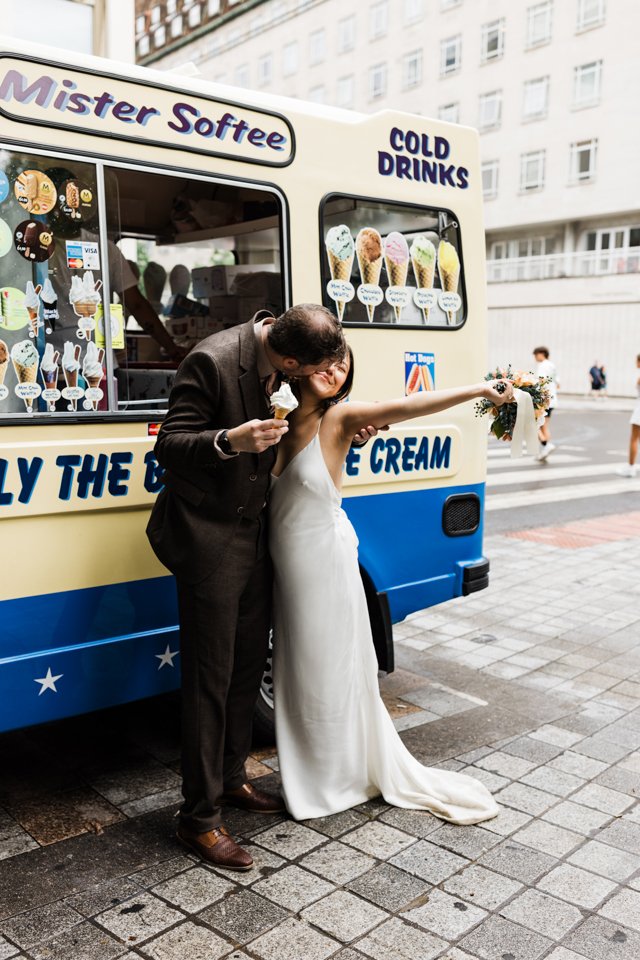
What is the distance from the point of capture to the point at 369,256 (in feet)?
13.7

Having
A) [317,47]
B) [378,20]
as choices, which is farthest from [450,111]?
[317,47]

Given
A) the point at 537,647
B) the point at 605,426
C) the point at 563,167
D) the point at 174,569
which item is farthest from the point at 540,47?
the point at 174,569

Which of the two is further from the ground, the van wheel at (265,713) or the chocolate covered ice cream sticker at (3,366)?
the chocolate covered ice cream sticker at (3,366)

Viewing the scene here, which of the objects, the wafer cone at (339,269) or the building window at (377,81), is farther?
the building window at (377,81)

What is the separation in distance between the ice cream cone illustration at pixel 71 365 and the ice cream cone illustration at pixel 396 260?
1.60 meters

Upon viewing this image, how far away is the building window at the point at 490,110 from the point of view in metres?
39.1

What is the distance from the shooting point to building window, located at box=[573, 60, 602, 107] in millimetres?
35750

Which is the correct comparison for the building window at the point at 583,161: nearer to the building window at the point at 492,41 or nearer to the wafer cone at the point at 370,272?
the building window at the point at 492,41

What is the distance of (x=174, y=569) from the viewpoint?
315 centimetres

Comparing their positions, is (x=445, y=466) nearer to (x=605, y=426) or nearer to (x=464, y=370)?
(x=464, y=370)

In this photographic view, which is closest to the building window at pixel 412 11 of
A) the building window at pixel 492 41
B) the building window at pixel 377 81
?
the building window at pixel 377 81

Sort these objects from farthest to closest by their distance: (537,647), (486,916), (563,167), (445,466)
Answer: (563,167), (537,647), (445,466), (486,916)

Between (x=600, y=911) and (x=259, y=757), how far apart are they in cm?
171

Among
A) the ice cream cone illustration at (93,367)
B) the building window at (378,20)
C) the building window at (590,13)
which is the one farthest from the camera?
the building window at (378,20)
